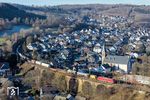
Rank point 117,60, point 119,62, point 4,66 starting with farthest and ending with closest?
point 117,60 → point 119,62 → point 4,66

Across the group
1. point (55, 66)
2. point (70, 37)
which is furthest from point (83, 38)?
point (55, 66)

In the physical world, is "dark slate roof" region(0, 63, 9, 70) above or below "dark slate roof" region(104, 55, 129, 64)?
below

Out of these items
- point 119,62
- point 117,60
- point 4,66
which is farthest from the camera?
point 117,60

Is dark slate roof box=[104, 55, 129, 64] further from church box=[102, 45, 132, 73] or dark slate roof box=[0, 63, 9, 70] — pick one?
dark slate roof box=[0, 63, 9, 70]

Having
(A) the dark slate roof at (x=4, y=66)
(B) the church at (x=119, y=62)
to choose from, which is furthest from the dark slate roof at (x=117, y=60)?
(A) the dark slate roof at (x=4, y=66)

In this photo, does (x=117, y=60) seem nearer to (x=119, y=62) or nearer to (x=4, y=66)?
(x=119, y=62)

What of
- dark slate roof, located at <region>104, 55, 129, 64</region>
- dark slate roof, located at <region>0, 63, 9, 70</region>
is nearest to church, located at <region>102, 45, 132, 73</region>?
dark slate roof, located at <region>104, 55, 129, 64</region>

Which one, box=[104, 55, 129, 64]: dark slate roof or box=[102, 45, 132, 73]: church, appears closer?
box=[102, 45, 132, 73]: church

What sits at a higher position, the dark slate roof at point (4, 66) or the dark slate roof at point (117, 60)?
the dark slate roof at point (117, 60)

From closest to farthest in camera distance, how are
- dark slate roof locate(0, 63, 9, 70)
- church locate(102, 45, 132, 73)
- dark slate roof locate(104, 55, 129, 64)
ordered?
dark slate roof locate(0, 63, 9, 70)
church locate(102, 45, 132, 73)
dark slate roof locate(104, 55, 129, 64)

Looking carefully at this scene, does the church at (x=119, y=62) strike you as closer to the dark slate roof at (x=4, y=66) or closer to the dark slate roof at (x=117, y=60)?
the dark slate roof at (x=117, y=60)

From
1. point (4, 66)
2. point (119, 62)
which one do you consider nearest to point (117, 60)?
point (119, 62)

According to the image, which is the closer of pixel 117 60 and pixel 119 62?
pixel 119 62
